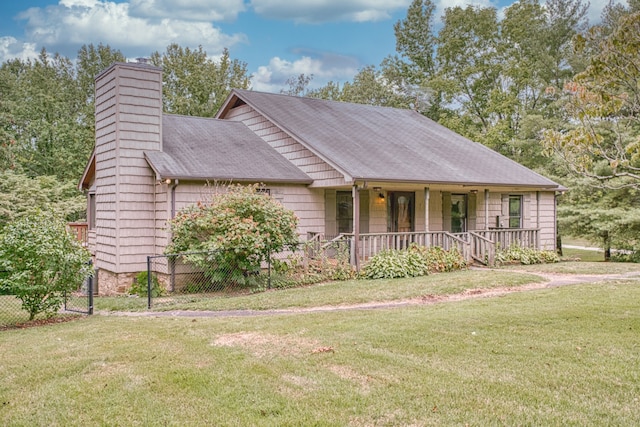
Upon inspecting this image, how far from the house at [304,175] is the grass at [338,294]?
6.30 feet

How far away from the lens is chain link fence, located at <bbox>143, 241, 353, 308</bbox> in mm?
11906

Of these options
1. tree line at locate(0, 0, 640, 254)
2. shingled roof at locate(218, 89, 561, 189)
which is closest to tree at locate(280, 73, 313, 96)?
tree line at locate(0, 0, 640, 254)

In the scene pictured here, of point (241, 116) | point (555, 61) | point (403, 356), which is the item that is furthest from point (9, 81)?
point (403, 356)

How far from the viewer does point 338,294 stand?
10820 millimetres

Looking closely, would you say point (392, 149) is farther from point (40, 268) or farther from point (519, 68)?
point (519, 68)

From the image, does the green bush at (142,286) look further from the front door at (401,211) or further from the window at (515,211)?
the window at (515,211)

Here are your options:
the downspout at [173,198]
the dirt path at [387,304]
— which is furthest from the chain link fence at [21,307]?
the downspout at [173,198]

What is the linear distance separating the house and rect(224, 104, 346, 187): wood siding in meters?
0.04

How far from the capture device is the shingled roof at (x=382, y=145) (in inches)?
578

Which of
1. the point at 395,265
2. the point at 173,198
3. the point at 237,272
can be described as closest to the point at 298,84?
the point at 173,198

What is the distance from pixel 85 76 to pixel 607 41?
3728 cm

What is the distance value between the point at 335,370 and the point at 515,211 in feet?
51.0

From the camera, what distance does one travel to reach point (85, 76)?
37469mm

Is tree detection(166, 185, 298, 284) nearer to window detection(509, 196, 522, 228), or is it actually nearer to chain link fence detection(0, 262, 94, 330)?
chain link fence detection(0, 262, 94, 330)
